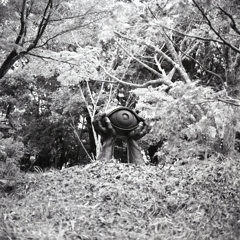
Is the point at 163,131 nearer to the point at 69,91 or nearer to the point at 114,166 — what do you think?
the point at 114,166

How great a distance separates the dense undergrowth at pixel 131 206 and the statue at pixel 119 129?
1.65 m

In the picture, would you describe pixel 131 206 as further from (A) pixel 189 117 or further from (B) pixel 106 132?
(B) pixel 106 132

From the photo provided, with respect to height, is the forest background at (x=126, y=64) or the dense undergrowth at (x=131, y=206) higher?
the forest background at (x=126, y=64)

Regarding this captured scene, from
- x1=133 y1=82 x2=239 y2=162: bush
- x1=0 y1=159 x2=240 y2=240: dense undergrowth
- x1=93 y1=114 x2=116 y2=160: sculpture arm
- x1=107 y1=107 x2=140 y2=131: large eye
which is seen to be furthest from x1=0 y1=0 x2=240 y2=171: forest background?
x1=93 y1=114 x2=116 y2=160: sculpture arm

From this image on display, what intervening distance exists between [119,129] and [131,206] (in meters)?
3.77

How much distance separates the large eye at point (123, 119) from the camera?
771cm

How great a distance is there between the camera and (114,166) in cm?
659

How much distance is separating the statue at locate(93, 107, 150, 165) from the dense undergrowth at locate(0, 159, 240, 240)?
165cm

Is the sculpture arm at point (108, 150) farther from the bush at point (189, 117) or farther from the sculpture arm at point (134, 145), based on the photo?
the bush at point (189, 117)

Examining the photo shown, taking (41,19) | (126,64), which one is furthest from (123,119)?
(126,64)

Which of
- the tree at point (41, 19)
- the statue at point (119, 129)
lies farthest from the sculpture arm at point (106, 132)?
the tree at point (41, 19)

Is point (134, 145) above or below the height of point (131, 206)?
above

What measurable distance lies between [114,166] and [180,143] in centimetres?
292

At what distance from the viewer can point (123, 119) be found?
777 cm
